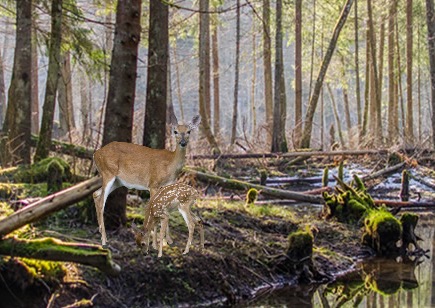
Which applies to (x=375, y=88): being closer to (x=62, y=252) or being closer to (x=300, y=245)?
(x=300, y=245)

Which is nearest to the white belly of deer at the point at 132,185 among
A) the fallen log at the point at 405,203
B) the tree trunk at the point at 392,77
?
the fallen log at the point at 405,203

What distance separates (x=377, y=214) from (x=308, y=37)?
21.5m

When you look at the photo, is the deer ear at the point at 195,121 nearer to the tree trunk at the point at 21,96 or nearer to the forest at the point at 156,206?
the forest at the point at 156,206

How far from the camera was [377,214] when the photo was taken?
13.6 metres

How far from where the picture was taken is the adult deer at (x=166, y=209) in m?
1.49

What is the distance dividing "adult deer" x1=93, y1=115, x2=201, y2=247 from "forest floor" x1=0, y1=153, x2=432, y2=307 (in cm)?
444

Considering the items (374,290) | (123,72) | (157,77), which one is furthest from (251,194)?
(123,72)

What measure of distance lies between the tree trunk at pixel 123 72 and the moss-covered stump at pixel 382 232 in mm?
11801

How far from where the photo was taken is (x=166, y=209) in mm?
1503

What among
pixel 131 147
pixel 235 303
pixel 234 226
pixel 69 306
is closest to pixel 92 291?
pixel 69 306

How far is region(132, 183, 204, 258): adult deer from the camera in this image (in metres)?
1.49

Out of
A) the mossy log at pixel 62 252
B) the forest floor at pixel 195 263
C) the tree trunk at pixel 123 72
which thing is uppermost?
the tree trunk at pixel 123 72

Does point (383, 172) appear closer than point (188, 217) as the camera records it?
No

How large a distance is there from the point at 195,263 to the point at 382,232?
5.27 meters
